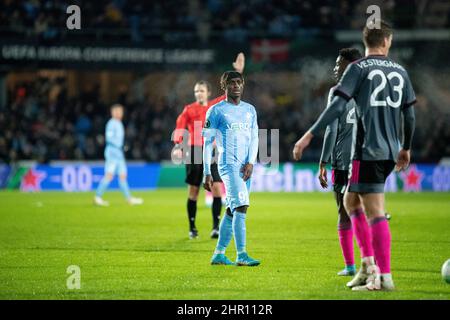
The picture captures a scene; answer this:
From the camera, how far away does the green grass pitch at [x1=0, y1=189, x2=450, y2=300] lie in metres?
8.48

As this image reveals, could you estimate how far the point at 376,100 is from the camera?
8141mm

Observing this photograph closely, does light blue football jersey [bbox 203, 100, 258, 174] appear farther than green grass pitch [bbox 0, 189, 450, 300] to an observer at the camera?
Yes

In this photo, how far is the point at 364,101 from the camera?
814 centimetres

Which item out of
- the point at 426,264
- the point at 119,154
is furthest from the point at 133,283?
the point at 119,154

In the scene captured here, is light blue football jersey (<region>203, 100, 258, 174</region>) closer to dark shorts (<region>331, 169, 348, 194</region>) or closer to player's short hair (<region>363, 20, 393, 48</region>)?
dark shorts (<region>331, 169, 348, 194</region>)

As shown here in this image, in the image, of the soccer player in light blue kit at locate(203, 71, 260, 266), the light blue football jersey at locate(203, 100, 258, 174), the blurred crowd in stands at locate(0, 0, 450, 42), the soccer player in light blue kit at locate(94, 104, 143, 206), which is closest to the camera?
the soccer player in light blue kit at locate(203, 71, 260, 266)

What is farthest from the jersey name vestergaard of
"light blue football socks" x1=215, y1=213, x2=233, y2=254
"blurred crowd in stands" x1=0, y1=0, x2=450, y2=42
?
"blurred crowd in stands" x1=0, y1=0, x2=450, y2=42

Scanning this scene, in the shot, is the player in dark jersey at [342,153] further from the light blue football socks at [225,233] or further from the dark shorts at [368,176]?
the light blue football socks at [225,233]

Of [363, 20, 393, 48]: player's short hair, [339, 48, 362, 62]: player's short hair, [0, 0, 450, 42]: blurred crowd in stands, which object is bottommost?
[339, 48, 362, 62]: player's short hair

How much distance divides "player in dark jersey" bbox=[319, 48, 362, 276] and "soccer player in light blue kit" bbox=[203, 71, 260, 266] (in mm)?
1188

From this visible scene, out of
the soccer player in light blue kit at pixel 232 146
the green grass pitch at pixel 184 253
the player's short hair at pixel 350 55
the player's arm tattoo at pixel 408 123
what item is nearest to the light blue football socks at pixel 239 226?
the soccer player in light blue kit at pixel 232 146

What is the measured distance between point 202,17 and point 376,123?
23879mm

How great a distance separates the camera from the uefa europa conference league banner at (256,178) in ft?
91.7
